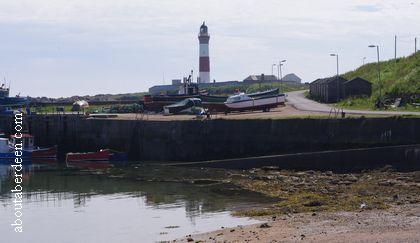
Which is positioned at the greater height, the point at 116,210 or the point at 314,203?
the point at 314,203

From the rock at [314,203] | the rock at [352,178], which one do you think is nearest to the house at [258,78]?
the rock at [352,178]

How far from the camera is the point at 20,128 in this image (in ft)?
194

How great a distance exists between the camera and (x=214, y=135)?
49781mm

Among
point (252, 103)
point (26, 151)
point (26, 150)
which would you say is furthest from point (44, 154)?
point (252, 103)

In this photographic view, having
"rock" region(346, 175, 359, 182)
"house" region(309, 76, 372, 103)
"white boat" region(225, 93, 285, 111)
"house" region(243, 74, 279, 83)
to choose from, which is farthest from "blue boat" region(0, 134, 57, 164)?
"house" region(243, 74, 279, 83)

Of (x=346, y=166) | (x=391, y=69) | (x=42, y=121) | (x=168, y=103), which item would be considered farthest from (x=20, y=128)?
(x=391, y=69)

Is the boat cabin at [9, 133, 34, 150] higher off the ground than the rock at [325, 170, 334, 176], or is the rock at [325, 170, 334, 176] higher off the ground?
the boat cabin at [9, 133, 34, 150]

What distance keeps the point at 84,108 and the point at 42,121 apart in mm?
15140

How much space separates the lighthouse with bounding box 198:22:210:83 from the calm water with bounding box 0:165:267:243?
2774 inches

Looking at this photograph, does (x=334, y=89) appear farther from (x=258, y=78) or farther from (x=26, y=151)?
(x=258, y=78)

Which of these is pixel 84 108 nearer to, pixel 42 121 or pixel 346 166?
pixel 42 121

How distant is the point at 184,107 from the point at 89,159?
12001mm

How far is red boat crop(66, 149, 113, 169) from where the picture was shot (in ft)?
171

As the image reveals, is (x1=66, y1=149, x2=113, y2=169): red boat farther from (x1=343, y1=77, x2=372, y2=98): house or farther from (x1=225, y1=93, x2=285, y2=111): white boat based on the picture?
(x1=343, y1=77, x2=372, y2=98): house
